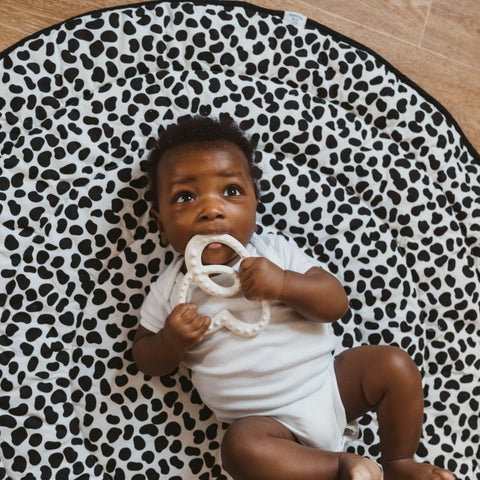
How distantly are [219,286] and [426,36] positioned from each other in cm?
76

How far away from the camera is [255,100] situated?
43.7 inches

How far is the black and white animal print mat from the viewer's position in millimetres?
1042

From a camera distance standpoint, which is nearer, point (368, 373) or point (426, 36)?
point (368, 373)

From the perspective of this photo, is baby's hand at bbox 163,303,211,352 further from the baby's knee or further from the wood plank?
the wood plank

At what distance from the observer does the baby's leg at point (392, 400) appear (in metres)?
0.95

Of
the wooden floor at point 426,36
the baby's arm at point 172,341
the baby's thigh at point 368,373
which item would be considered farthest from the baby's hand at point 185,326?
the wooden floor at point 426,36

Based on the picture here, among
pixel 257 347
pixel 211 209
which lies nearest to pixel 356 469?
pixel 257 347

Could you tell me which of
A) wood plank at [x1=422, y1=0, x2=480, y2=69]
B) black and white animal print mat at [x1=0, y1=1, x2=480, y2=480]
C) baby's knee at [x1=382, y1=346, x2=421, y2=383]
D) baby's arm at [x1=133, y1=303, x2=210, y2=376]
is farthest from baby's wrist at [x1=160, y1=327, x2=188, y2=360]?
wood plank at [x1=422, y1=0, x2=480, y2=69]

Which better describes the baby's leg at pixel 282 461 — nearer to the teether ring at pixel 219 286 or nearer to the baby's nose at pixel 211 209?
the teether ring at pixel 219 286

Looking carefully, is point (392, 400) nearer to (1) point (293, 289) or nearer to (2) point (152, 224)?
(1) point (293, 289)

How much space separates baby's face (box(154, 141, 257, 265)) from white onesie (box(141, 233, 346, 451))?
82 millimetres

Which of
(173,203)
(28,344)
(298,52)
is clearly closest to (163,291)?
(173,203)

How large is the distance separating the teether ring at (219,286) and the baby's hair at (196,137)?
5.5 inches

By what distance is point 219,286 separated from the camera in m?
0.96
